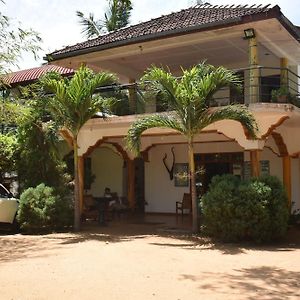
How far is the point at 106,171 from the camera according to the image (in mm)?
20609

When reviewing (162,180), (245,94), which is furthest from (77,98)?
(162,180)

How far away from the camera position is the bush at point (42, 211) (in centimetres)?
1304

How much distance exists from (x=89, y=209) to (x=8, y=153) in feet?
12.2

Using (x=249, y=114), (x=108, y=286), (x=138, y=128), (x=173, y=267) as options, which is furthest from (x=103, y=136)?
→ (x=108, y=286)

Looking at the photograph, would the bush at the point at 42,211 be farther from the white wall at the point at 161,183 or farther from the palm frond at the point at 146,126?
the white wall at the point at 161,183

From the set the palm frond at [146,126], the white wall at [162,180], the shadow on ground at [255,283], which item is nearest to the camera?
the shadow on ground at [255,283]

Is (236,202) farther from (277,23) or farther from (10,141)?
(10,141)

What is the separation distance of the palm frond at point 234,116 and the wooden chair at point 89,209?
5.39 metres

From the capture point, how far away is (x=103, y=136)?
47.8 ft

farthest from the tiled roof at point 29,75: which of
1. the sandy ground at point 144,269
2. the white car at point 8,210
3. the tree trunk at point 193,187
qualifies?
the sandy ground at point 144,269

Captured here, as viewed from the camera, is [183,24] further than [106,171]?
No

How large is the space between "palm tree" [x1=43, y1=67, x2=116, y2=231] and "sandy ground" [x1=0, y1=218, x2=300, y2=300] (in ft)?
10.6

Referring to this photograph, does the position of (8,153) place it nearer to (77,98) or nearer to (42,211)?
(42,211)

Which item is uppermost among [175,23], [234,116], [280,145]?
[175,23]
